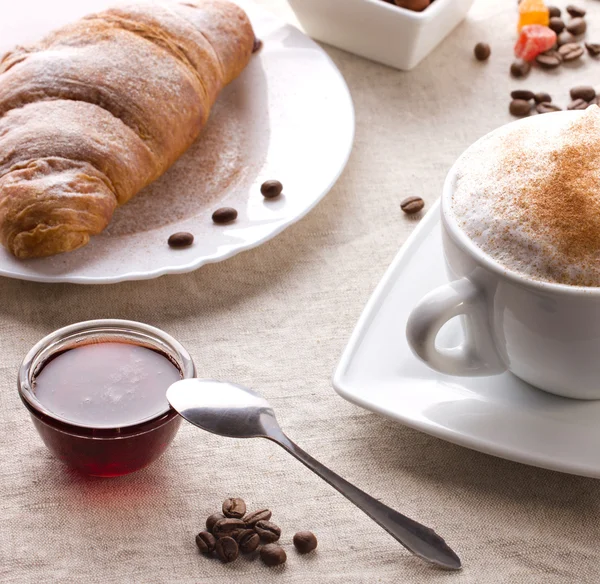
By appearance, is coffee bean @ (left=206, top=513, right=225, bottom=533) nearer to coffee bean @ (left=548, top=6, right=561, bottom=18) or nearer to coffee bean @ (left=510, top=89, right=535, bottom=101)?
coffee bean @ (left=510, top=89, right=535, bottom=101)

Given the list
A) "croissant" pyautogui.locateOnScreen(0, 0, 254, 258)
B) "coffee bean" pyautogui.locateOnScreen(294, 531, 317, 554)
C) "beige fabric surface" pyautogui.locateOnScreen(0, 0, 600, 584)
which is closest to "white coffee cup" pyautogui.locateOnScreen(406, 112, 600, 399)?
"beige fabric surface" pyautogui.locateOnScreen(0, 0, 600, 584)

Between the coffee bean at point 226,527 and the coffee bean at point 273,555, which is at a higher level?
the coffee bean at point 226,527

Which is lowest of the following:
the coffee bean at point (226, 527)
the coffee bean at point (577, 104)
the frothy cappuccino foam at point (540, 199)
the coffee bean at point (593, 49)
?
the coffee bean at point (593, 49)

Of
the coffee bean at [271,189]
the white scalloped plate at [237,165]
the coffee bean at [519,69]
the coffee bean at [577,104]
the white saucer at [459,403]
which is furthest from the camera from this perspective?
the coffee bean at [519,69]

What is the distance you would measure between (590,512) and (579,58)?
1.63 meters

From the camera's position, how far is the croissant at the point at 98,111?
1783 mm

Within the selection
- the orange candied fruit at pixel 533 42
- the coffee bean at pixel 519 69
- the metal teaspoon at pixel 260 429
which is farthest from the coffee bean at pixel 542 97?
the metal teaspoon at pixel 260 429

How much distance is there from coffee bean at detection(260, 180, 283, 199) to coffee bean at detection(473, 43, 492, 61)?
36.6 inches

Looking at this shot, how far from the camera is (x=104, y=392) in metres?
1.36

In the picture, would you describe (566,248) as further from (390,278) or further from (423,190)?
(423,190)

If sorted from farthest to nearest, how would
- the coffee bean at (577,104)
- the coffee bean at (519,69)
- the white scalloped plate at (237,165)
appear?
1. the coffee bean at (519,69)
2. the coffee bean at (577,104)
3. the white scalloped plate at (237,165)

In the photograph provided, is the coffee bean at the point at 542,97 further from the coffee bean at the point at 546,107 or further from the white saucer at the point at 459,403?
the white saucer at the point at 459,403

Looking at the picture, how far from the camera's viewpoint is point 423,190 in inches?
82.4

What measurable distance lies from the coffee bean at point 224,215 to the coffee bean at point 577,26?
1.34m
